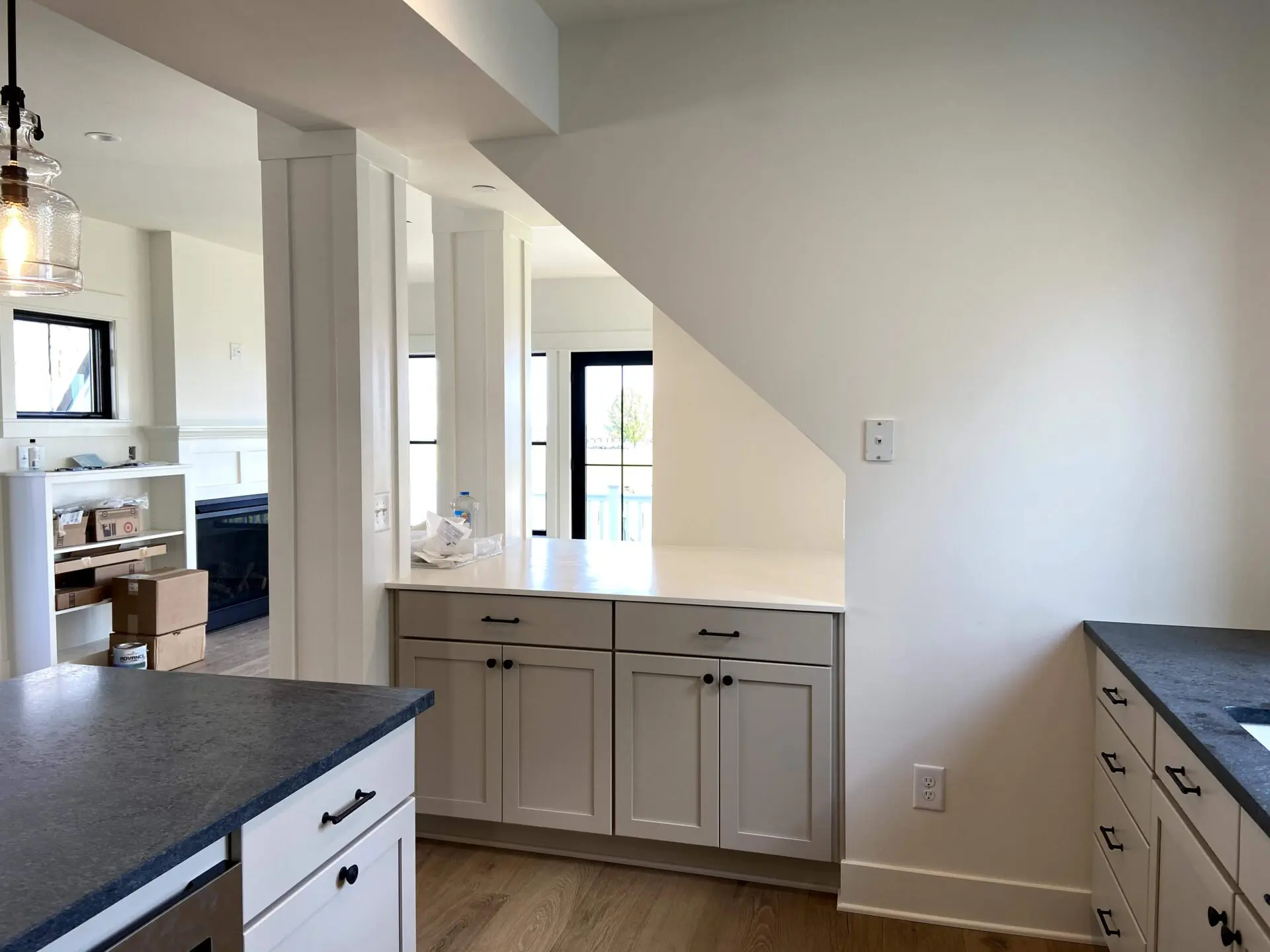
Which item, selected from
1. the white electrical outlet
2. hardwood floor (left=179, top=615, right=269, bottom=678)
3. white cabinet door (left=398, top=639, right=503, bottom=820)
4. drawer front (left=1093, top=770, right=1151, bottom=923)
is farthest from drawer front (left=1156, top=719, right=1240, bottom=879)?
hardwood floor (left=179, top=615, right=269, bottom=678)

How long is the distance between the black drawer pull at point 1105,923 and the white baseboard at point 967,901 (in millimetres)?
128

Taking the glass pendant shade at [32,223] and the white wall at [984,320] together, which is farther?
the white wall at [984,320]

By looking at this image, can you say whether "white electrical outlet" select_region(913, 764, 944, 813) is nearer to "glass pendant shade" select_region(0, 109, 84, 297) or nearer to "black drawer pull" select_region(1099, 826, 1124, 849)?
"black drawer pull" select_region(1099, 826, 1124, 849)

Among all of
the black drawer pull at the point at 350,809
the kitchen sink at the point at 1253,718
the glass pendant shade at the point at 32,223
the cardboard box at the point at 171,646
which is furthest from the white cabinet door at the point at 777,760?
the cardboard box at the point at 171,646

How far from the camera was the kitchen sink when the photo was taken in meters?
1.63

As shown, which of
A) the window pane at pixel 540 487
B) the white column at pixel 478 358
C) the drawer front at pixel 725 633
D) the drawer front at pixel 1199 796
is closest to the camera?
the drawer front at pixel 1199 796

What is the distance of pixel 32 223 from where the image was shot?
1703 millimetres

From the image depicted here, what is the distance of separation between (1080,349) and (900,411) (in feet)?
1.55

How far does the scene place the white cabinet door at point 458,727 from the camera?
2.71 meters

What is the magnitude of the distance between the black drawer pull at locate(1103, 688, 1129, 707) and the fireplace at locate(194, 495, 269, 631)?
16.0 feet

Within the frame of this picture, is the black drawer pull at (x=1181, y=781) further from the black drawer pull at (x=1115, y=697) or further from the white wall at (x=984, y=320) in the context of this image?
the white wall at (x=984, y=320)

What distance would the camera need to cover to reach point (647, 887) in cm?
257

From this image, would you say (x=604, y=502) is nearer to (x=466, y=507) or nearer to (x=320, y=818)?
(x=466, y=507)

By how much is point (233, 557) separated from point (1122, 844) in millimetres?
5532
